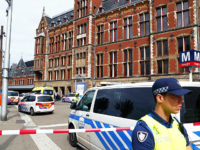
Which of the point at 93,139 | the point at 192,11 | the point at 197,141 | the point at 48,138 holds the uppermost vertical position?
the point at 192,11

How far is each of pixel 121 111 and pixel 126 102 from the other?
20 centimetres

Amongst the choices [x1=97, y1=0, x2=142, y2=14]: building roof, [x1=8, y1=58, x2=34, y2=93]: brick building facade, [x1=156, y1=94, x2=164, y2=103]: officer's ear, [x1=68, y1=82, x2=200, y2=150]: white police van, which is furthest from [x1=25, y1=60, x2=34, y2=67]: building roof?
[x1=156, y1=94, x2=164, y2=103]: officer's ear

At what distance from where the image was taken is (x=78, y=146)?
209 inches

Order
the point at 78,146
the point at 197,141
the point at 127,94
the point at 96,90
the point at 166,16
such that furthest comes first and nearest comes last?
the point at 166,16 → the point at 78,146 → the point at 96,90 → the point at 127,94 → the point at 197,141

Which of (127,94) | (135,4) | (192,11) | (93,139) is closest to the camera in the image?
(127,94)

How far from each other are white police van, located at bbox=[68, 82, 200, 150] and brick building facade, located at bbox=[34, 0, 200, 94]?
16908 millimetres

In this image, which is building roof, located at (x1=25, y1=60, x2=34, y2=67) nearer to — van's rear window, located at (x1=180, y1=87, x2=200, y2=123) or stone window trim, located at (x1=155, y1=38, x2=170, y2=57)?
stone window trim, located at (x1=155, y1=38, x2=170, y2=57)

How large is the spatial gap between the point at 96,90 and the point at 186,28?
18.3 m

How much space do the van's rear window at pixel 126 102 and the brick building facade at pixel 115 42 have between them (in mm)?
→ 17041

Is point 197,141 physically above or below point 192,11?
below

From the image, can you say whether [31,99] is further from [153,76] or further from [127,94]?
[153,76]

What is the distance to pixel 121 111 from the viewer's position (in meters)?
3.28

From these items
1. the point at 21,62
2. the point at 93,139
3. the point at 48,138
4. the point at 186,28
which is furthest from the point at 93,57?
the point at 21,62

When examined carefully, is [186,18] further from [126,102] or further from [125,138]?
[125,138]
